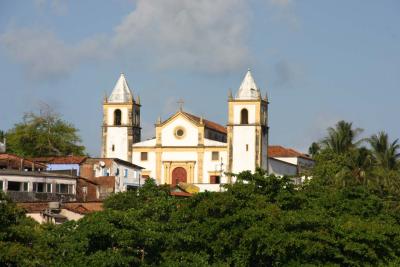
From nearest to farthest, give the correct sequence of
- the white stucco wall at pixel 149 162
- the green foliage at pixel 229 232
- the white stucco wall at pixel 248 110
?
1. the green foliage at pixel 229 232
2. the white stucco wall at pixel 248 110
3. the white stucco wall at pixel 149 162

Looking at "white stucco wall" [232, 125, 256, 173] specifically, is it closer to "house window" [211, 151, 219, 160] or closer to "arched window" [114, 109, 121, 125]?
"house window" [211, 151, 219, 160]

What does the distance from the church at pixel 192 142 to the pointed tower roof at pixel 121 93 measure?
12 centimetres

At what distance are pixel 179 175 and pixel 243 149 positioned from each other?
8212 mm

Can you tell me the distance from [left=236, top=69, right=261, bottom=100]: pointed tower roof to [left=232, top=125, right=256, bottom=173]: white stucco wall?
3.77 meters

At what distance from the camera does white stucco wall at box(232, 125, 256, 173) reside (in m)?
110

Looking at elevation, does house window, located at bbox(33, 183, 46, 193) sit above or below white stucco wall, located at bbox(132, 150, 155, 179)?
below

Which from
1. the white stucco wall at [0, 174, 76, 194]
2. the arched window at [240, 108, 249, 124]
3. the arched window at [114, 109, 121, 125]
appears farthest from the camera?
the arched window at [114, 109, 121, 125]

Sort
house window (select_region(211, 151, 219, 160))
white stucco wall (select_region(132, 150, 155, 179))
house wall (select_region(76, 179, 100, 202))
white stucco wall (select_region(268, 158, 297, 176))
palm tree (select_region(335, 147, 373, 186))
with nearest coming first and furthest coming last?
palm tree (select_region(335, 147, 373, 186)) < house wall (select_region(76, 179, 100, 202)) < house window (select_region(211, 151, 219, 160)) < white stucco wall (select_region(268, 158, 297, 176)) < white stucco wall (select_region(132, 150, 155, 179))

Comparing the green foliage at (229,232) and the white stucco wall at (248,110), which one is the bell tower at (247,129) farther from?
the green foliage at (229,232)

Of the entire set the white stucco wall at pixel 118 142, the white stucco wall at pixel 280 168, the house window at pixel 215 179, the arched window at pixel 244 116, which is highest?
the arched window at pixel 244 116

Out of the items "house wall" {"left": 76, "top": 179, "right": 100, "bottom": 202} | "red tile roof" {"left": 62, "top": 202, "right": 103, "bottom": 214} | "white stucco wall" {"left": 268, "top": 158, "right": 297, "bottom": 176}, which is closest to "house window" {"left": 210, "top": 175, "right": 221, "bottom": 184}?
"white stucco wall" {"left": 268, "top": 158, "right": 297, "bottom": 176}

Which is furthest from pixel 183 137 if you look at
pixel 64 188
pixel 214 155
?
pixel 64 188

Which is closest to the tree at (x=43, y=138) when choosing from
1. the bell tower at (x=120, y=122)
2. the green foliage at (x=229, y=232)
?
the bell tower at (x=120, y=122)

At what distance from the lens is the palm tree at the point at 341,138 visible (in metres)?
84.2
